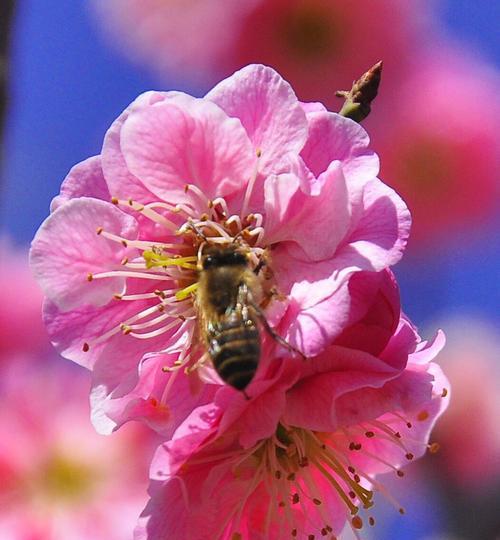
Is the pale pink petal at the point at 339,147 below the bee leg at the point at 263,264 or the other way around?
the other way around

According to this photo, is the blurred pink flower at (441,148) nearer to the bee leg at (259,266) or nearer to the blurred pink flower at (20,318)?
the blurred pink flower at (20,318)

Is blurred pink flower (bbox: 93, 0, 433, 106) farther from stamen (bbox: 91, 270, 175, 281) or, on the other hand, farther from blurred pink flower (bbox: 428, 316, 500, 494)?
stamen (bbox: 91, 270, 175, 281)

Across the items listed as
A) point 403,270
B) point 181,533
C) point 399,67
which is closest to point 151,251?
point 181,533

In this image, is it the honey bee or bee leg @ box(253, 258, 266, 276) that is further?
bee leg @ box(253, 258, 266, 276)

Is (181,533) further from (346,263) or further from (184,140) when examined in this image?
(184,140)

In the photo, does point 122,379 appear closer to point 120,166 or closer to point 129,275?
point 129,275

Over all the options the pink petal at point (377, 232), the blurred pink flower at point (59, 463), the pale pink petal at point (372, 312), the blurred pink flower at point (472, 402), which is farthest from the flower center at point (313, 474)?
the blurred pink flower at point (472, 402)

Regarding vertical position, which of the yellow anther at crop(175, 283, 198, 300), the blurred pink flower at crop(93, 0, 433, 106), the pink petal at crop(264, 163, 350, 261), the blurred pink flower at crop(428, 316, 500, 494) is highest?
the blurred pink flower at crop(93, 0, 433, 106)

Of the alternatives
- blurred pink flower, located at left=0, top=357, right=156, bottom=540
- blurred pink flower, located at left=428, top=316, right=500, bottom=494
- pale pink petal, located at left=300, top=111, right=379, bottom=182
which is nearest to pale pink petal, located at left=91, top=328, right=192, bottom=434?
pale pink petal, located at left=300, top=111, right=379, bottom=182
